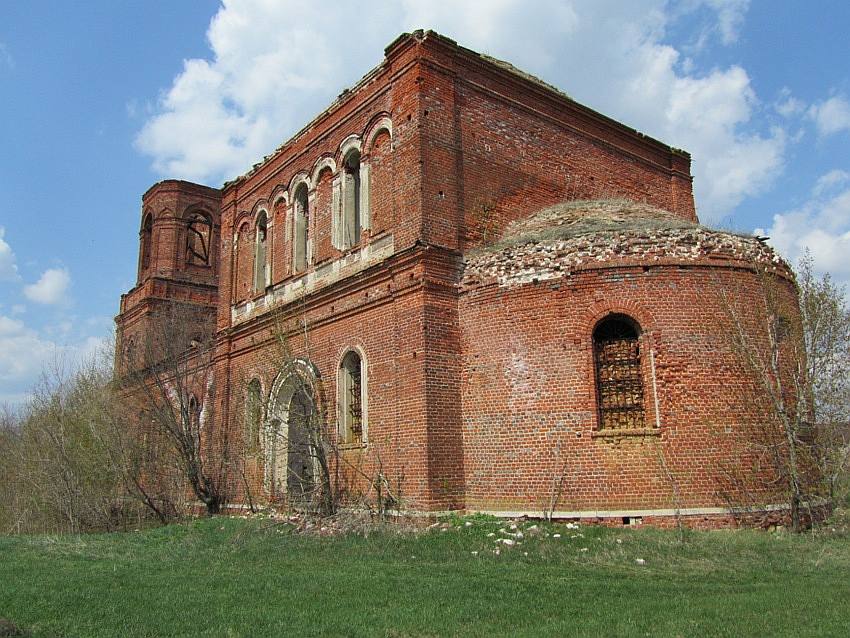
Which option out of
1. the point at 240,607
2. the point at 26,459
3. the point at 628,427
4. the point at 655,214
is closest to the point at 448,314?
the point at 628,427

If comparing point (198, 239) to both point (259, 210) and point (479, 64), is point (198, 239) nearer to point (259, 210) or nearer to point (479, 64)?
point (259, 210)

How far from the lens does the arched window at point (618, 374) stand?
11.7 m

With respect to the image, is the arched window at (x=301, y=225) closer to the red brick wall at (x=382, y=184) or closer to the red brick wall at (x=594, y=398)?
the red brick wall at (x=382, y=184)

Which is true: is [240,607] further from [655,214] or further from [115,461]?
→ [115,461]

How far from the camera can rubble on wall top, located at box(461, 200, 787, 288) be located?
12039 millimetres

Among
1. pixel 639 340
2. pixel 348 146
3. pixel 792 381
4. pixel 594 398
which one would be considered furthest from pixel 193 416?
pixel 792 381

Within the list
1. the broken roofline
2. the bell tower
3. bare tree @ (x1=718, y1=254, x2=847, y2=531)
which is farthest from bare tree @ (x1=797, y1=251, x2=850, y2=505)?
the bell tower

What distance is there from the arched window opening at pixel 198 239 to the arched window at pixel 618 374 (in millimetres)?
21314

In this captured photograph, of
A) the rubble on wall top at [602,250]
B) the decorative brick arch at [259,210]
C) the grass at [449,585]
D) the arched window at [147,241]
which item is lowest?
the grass at [449,585]

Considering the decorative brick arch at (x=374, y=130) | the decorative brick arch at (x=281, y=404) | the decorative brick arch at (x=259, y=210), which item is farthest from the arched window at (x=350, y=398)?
the decorative brick arch at (x=259, y=210)

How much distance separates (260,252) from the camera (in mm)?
19734

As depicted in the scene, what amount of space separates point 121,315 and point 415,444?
2154 centimetres

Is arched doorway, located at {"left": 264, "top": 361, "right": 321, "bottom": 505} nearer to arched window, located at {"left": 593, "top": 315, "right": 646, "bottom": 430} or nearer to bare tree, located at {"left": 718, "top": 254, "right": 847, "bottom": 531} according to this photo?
arched window, located at {"left": 593, "top": 315, "right": 646, "bottom": 430}

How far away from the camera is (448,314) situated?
1304cm
